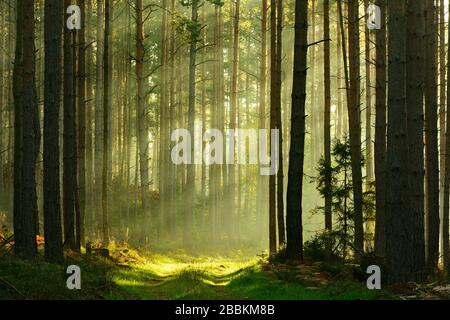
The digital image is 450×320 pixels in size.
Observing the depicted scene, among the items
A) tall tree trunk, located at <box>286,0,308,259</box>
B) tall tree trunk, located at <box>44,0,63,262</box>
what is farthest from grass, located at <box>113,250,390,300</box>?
tall tree trunk, located at <box>44,0,63,262</box>

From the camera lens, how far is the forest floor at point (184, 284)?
888 cm

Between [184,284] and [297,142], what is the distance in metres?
4.31

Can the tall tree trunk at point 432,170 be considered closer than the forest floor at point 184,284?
No

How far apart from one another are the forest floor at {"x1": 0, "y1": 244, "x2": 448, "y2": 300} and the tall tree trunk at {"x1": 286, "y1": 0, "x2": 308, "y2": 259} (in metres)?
0.67

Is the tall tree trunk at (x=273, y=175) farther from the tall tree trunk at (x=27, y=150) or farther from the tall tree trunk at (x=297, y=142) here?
the tall tree trunk at (x=27, y=150)

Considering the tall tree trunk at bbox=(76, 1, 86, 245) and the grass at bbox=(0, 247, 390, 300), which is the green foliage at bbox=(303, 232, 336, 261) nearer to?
the grass at bbox=(0, 247, 390, 300)

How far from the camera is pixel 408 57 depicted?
11.8 metres

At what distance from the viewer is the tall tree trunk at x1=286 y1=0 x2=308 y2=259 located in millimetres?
13477

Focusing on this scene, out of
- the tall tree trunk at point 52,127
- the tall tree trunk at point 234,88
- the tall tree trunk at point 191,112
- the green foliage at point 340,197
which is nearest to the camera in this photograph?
the tall tree trunk at point 52,127

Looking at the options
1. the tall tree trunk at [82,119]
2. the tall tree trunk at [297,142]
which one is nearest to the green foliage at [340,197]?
the tall tree trunk at [297,142]

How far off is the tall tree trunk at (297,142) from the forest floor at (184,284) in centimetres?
67

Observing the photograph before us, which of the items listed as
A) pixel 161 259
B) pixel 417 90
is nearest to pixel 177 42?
pixel 161 259

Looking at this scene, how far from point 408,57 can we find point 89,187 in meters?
23.8
